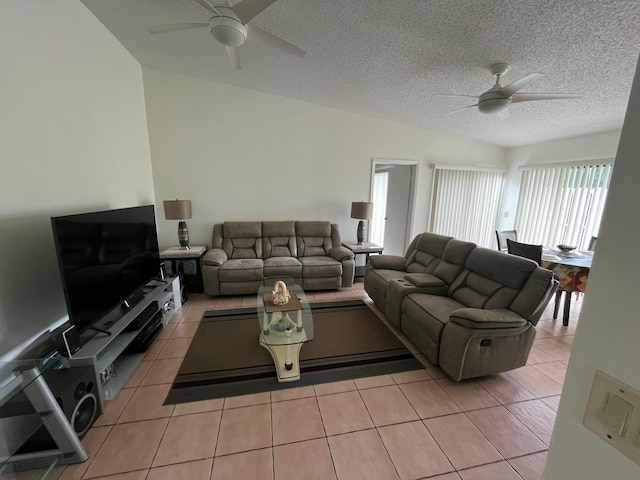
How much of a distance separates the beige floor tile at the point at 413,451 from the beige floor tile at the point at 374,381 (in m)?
A: 0.37

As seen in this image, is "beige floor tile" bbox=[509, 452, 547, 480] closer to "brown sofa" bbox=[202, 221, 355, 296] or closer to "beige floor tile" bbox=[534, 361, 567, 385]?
"beige floor tile" bbox=[534, 361, 567, 385]

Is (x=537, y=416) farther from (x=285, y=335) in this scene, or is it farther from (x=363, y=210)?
(x=363, y=210)

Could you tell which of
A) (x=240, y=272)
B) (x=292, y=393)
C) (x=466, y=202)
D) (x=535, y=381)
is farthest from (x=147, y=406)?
(x=466, y=202)

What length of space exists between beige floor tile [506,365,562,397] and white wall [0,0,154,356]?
3.68 metres

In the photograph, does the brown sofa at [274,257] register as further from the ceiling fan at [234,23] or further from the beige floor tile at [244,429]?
the ceiling fan at [234,23]

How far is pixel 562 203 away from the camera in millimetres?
4305

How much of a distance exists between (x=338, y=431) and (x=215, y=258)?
2.67m

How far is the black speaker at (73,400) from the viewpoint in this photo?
4.66ft

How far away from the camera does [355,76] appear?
308cm

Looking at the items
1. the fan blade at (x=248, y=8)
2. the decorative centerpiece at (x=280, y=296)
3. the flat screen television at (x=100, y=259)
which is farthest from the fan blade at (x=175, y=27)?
the decorative centerpiece at (x=280, y=296)

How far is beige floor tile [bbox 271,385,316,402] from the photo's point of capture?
198cm

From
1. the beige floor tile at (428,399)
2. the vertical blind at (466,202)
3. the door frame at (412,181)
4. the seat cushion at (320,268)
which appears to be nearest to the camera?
the beige floor tile at (428,399)

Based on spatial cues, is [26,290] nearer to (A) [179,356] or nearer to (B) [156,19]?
(A) [179,356]

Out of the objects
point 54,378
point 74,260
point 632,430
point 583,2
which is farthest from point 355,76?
point 54,378
